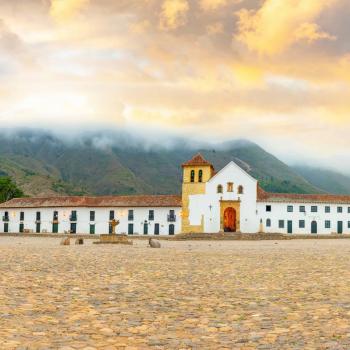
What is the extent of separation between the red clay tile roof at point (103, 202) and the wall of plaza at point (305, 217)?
14.2m

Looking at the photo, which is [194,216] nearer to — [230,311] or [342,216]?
[342,216]

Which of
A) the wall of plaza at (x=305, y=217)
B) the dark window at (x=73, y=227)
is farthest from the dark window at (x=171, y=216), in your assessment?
the dark window at (x=73, y=227)

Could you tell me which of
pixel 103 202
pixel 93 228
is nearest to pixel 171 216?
pixel 103 202

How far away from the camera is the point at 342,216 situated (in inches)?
3265

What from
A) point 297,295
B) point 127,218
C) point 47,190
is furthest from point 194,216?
point 47,190

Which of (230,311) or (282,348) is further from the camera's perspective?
(230,311)

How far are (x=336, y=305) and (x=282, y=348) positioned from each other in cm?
362

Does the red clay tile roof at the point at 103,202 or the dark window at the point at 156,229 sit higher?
the red clay tile roof at the point at 103,202

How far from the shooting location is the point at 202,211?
7912 cm

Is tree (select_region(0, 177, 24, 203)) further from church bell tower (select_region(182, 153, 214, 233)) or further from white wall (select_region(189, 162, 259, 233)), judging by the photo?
white wall (select_region(189, 162, 259, 233))

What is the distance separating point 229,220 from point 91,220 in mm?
22175

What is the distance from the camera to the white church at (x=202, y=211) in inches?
3120

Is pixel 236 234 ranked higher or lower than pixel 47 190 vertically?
lower

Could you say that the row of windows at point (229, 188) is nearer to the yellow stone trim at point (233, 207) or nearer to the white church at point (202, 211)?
the white church at point (202, 211)
